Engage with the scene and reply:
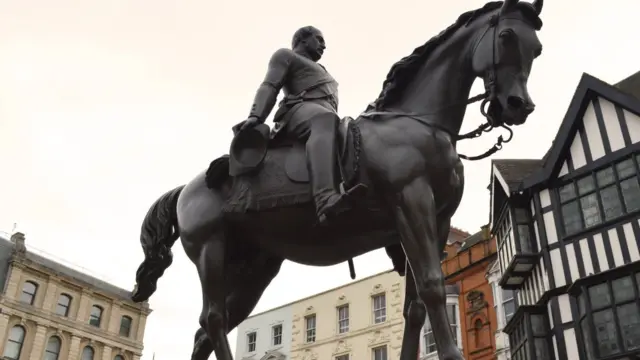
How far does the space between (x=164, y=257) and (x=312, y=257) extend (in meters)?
1.39

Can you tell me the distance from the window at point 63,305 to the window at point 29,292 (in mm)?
1943

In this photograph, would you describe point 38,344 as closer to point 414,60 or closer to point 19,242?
point 19,242

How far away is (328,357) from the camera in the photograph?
3653 centimetres

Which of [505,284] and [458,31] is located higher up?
[505,284]

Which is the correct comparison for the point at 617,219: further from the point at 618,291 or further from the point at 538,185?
the point at 538,185

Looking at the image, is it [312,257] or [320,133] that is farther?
[312,257]

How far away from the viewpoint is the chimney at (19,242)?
4269 cm

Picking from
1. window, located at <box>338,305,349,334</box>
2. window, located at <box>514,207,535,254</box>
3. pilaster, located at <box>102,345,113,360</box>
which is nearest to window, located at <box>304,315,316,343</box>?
window, located at <box>338,305,349,334</box>

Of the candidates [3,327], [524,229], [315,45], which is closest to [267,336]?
[3,327]

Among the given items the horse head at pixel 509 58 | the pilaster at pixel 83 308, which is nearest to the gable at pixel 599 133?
the horse head at pixel 509 58

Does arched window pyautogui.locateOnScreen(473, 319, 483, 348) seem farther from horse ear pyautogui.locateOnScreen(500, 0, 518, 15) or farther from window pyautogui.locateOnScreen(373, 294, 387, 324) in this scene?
horse ear pyautogui.locateOnScreen(500, 0, 518, 15)

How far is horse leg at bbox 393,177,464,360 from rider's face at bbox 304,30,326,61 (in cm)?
174

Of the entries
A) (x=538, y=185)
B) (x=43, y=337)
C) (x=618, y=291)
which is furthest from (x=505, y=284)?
(x=43, y=337)

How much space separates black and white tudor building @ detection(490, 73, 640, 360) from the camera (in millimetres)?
18906
